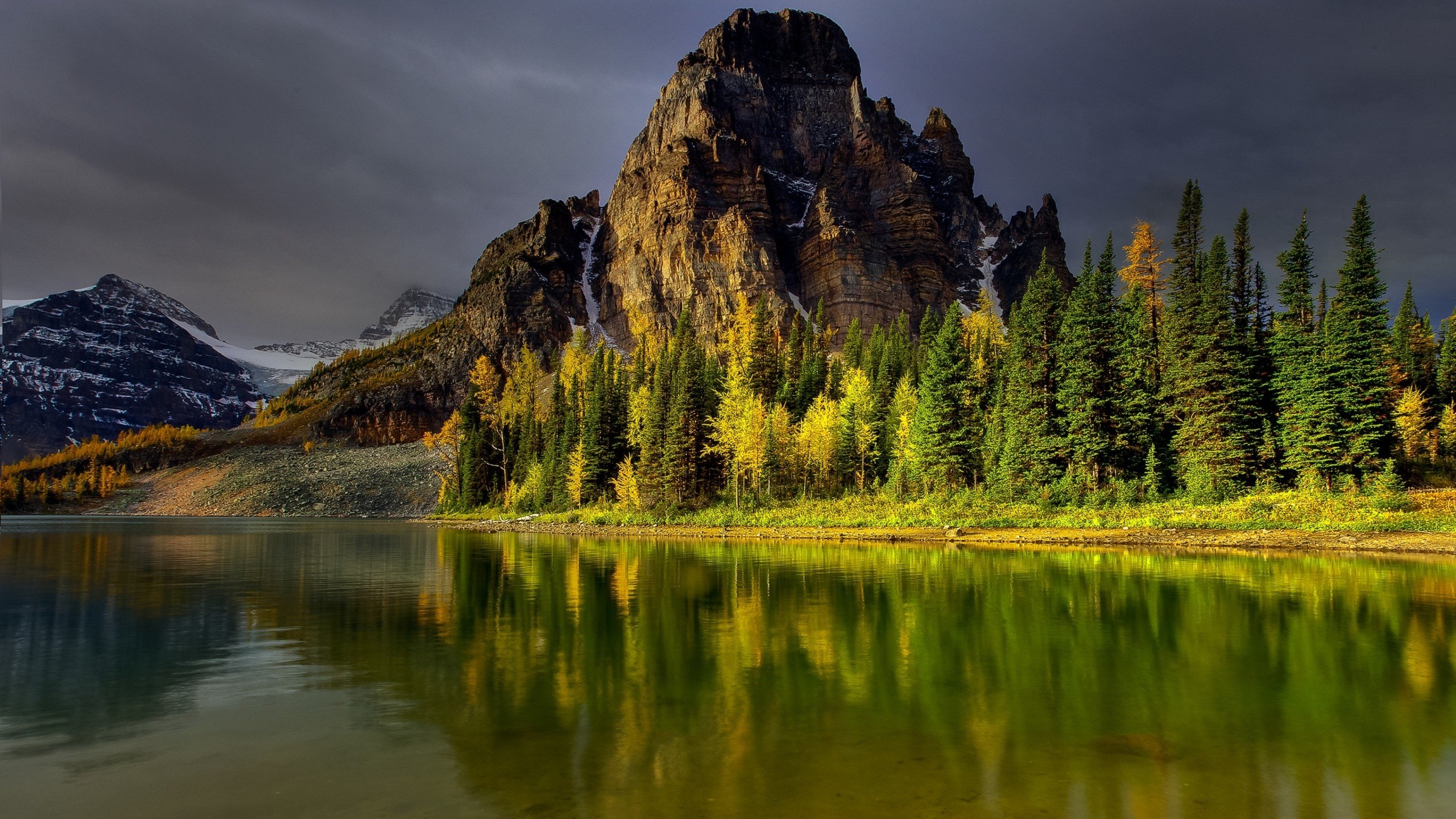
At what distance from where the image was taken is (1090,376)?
47.5 meters

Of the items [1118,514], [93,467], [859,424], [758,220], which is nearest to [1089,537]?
[1118,514]

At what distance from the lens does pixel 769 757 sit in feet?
24.4

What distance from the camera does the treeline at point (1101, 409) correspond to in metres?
42.5

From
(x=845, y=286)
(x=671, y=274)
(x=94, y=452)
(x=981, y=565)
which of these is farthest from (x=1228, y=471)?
(x=94, y=452)

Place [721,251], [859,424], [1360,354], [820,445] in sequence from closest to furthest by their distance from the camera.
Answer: [1360,354] < [820,445] < [859,424] < [721,251]

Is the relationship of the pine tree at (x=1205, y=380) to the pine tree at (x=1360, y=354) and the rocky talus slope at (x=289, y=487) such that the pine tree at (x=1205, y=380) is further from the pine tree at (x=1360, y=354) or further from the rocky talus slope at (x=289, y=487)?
the rocky talus slope at (x=289, y=487)

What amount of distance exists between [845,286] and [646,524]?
11919 centimetres

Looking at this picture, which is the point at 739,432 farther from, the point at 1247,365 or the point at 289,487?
the point at 289,487

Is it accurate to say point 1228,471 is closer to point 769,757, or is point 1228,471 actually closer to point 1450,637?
point 1450,637

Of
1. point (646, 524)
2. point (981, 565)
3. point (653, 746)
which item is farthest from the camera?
point (646, 524)

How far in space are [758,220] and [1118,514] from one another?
5576 inches

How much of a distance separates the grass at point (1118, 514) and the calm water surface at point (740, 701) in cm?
1756

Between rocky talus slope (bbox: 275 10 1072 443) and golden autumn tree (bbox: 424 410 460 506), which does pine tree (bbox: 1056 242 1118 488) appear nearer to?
golden autumn tree (bbox: 424 410 460 506)

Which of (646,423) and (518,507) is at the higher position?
(646,423)
